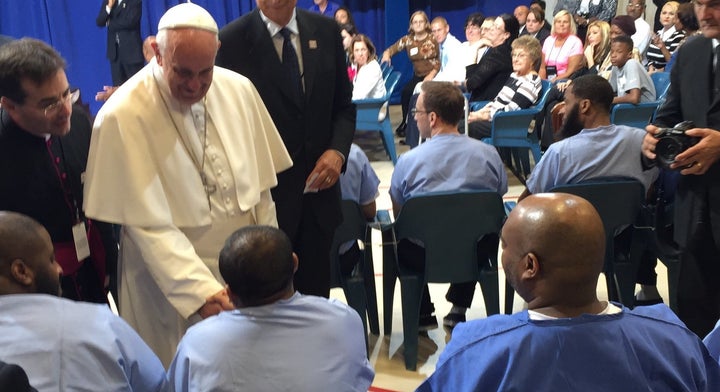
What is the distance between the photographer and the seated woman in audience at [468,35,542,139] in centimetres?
658

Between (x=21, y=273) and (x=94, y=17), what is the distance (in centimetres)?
1125

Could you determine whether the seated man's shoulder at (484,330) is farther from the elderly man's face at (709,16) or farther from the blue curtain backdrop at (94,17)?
the blue curtain backdrop at (94,17)

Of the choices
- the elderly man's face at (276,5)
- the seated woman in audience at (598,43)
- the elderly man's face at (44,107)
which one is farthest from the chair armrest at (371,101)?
the elderly man's face at (44,107)

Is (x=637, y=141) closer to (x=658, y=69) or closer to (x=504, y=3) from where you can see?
(x=658, y=69)

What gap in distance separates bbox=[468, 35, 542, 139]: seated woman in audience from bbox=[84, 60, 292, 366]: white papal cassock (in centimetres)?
454

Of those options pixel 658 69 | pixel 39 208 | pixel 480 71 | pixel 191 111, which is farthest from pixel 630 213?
pixel 658 69

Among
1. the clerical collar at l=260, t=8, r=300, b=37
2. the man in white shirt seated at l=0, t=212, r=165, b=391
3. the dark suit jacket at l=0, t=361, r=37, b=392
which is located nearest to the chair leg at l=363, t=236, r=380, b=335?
the clerical collar at l=260, t=8, r=300, b=37

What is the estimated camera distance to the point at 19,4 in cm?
1145

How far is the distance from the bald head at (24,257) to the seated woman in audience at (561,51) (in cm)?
727

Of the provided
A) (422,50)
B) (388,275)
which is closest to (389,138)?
(422,50)

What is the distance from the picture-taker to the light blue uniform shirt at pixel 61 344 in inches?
62.9

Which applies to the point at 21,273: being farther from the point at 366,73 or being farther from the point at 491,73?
the point at 366,73

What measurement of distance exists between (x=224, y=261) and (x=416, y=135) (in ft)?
20.5

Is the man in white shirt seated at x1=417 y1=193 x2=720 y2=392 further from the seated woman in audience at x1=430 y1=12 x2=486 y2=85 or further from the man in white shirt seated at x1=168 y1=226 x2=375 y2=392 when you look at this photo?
the seated woman in audience at x1=430 y1=12 x2=486 y2=85
